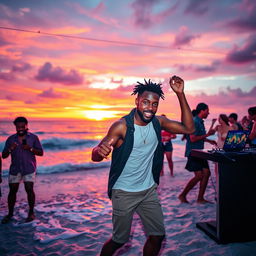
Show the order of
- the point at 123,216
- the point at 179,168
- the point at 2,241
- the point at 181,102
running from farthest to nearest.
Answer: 1. the point at 179,168
2. the point at 2,241
3. the point at 181,102
4. the point at 123,216

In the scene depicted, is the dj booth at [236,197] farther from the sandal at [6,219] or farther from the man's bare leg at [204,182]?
the sandal at [6,219]

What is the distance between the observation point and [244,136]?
3914 millimetres

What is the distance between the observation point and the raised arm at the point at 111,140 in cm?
237

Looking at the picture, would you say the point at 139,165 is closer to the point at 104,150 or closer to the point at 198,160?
the point at 104,150

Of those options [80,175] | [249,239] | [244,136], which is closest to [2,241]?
[249,239]

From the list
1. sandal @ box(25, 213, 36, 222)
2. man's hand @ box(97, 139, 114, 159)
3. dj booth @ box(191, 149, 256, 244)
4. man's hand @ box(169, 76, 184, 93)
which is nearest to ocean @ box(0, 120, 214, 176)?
sandal @ box(25, 213, 36, 222)

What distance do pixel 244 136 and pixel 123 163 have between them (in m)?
2.33

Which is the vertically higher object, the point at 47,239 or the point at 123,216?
the point at 123,216

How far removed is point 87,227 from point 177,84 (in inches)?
139

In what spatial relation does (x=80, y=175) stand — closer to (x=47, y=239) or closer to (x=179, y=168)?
(x=179, y=168)

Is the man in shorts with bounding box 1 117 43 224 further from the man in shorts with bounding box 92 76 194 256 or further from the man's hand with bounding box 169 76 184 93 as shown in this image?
the man's hand with bounding box 169 76 184 93

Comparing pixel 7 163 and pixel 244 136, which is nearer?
pixel 244 136

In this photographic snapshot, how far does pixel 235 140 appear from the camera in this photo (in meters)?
3.90

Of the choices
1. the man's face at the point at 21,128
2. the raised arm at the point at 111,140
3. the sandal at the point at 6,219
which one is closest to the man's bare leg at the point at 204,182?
the raised arm at the point at 111,140
